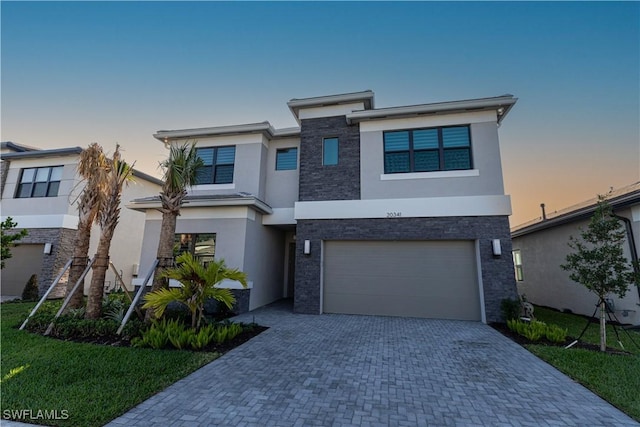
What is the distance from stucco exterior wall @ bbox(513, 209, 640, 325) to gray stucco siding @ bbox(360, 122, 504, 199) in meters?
4.02

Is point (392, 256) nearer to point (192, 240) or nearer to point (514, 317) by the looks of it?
point (514, 317)

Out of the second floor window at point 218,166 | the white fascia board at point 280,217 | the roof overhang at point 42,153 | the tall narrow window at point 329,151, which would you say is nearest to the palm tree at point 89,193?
the second floor window at point 218,166

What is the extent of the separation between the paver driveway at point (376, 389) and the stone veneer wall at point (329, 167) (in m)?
5.10

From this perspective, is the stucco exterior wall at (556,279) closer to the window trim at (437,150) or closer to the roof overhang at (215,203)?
the window trim at (437,150)

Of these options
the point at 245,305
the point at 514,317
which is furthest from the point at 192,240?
the point at 514,317

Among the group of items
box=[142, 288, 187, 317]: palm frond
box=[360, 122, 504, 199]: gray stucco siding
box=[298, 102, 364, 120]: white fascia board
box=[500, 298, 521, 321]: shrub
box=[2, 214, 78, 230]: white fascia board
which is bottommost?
box=[500, 298, 521, 321]: shrub

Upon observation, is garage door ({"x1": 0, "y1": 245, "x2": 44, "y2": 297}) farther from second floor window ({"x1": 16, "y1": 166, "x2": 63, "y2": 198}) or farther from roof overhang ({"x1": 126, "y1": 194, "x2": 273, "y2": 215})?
roof overhang ({"x1": 126, "y1": 194, "x2": 273, "y2": 215})

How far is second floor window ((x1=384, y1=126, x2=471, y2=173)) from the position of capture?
9.21m

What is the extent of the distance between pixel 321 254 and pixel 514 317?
598 centimetres

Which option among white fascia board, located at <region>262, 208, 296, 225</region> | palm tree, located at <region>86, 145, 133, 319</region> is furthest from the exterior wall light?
palm tree, located at <region>86, 145, 133, 319</region>

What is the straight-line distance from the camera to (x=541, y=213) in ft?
54.1

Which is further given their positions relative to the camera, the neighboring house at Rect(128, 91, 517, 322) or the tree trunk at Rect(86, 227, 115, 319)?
the neighboring house at Rect(128, 91, 517, 322)

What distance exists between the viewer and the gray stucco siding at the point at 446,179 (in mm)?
8789

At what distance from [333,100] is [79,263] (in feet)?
32.4
